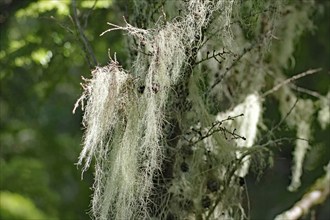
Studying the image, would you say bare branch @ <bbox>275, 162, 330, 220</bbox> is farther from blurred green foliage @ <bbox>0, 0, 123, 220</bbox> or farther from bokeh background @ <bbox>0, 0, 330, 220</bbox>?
blurred green foliage @ <bbox>0, 0, 123, 220</bbox>

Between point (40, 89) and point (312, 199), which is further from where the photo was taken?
point (40, 89)

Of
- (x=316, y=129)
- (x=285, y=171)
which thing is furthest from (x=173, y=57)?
(x=285, y=171)

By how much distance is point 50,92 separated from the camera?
3697 millimetres

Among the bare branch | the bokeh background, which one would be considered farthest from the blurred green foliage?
the bare branch

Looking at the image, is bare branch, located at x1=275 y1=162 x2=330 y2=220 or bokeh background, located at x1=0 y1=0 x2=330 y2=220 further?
bokeh background, located at x1=0 y1=0 x2=330 y2=220

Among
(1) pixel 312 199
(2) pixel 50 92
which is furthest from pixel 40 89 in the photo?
(1) pixel 312 199

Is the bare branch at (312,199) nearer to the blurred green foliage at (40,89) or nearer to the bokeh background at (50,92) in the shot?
the bokeh background at (50,92)

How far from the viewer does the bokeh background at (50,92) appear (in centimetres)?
295

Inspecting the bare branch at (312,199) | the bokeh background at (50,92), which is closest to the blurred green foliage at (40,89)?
the bokeh background at (50,92)

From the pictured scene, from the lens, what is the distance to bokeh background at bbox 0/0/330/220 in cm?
295

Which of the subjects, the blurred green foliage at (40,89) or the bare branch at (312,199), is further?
the blurred green foliage at (40,89)

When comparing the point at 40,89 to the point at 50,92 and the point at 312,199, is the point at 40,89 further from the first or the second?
the point at 312,199

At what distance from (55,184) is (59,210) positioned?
0.46 m

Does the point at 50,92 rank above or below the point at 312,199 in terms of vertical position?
above
